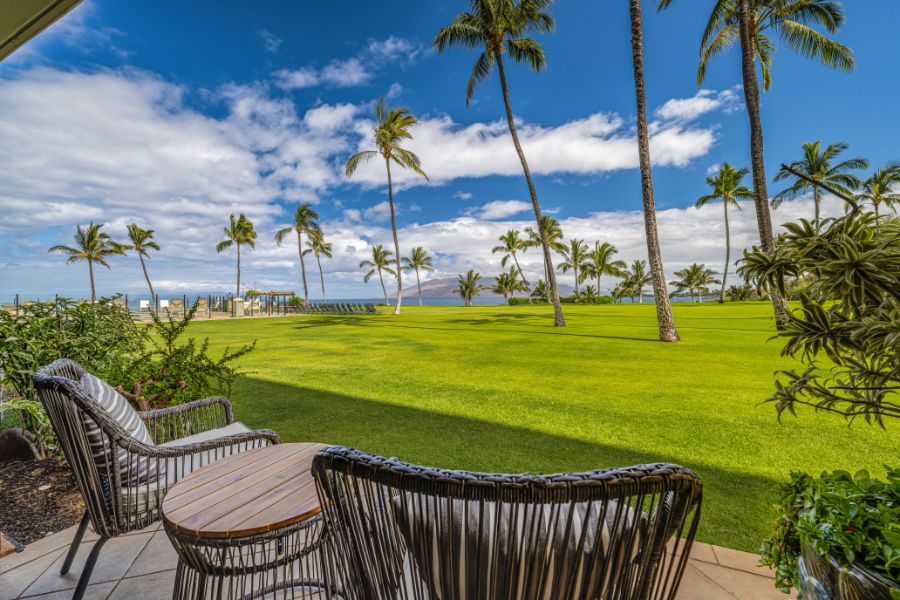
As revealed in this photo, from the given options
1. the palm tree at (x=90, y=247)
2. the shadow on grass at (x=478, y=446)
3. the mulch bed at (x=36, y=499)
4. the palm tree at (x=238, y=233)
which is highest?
the palm tree at (x=238, y=233)

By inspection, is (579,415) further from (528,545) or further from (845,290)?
(528,545)

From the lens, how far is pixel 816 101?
26.6 feet

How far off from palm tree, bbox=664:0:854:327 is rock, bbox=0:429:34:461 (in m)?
12.3

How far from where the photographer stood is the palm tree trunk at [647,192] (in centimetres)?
856

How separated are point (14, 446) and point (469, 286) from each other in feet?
155

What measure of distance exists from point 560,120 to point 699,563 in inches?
982

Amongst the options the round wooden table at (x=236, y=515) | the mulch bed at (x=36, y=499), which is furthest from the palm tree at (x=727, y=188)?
the mulch bed at (x=36, y=499)

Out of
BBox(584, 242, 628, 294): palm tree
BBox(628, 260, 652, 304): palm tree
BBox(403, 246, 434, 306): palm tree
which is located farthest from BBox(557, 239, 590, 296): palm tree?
BBox(403, 246, 434, 306): palm tree

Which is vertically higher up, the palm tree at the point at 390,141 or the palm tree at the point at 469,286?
the palm tree at the point at 390,141

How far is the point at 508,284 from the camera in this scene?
4975cm

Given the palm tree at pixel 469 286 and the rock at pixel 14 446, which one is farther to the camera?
the palm tree at pixel 469 286


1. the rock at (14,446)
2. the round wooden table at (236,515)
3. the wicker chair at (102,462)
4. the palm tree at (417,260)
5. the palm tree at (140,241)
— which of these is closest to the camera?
the round wooden table at (236,515)

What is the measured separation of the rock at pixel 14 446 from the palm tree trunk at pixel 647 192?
33.2ft

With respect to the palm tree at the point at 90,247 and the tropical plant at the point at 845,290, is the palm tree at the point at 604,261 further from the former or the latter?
the palm tree at the point at 90,247
